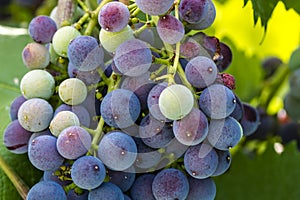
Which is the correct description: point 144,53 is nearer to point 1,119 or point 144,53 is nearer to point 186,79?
→ point 186,79

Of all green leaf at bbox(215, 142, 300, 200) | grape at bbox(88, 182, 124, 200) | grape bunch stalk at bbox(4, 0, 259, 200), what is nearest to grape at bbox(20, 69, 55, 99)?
grape bunch stalk at bbox(4, 0, 259, 200)

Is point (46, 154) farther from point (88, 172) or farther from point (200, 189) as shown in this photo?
point (200, 189)

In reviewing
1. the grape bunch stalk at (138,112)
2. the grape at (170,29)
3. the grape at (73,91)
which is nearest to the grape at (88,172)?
the grape bunch stalk at (138,112)

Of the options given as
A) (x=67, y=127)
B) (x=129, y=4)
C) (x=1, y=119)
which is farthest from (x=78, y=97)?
(x=1, y=119)

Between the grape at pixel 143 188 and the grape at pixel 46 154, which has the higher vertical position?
the grape at pixel 46 154

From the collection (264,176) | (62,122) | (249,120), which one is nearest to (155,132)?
(62,122)

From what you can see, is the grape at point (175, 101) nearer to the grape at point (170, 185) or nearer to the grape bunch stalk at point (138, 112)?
the grape bunch stalk at point (138, 112)

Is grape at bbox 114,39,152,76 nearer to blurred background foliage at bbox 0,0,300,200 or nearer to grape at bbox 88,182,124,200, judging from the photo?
grape at bbox 88,182,124,200
